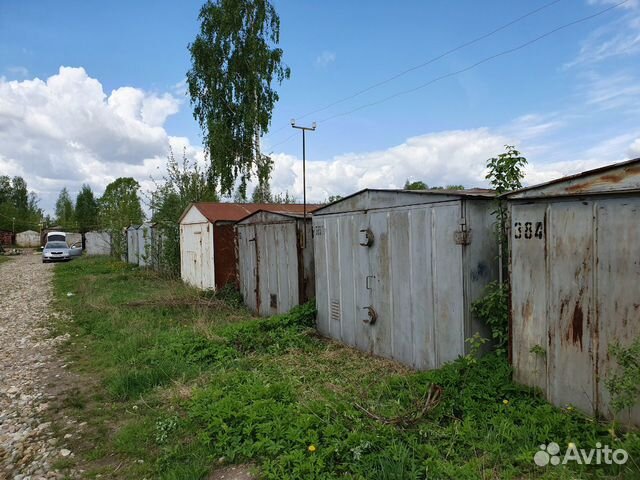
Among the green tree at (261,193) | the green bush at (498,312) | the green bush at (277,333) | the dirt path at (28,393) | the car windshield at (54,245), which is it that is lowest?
the dirt path at (28,393)

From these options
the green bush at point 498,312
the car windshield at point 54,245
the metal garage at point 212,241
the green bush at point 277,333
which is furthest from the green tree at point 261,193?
the green bush at point 498,312

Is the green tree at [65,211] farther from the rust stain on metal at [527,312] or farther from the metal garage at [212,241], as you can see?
the rust stain on metal at [527,312]

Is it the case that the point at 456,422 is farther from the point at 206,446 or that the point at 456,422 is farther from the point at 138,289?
the point at 138,289

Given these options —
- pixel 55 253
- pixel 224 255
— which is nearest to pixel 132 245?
pixel 55 253

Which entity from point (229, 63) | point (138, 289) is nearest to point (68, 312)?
point (138, 289)

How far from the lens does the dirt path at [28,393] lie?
352cm

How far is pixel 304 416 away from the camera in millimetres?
3545

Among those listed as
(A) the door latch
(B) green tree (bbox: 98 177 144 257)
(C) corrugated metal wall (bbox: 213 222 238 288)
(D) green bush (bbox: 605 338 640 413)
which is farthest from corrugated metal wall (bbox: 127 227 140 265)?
(D) green bush (bbox: 605 338 640 413)

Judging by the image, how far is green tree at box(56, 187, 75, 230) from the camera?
60.8 meters

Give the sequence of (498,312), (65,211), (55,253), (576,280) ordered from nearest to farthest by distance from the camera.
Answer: (576,280) < (498,312) < (55,253) < (65,211)

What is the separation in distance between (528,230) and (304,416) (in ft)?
8.47

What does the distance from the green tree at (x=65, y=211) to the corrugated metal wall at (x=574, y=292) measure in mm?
63931

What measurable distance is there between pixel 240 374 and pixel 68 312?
6.90 m

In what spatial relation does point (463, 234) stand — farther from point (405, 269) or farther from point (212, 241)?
point (212, 241)
